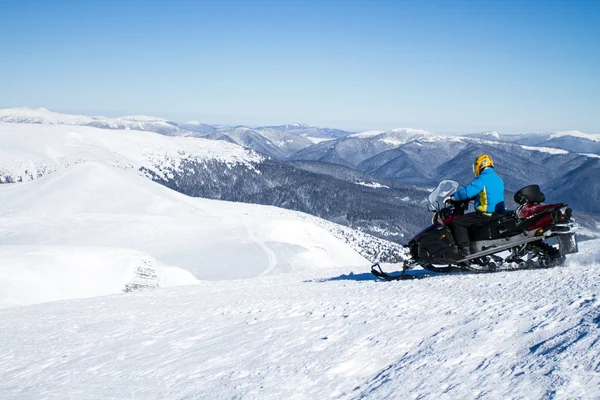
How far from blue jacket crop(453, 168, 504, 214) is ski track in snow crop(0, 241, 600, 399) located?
1465 millimetres

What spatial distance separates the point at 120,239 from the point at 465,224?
49.7 meters

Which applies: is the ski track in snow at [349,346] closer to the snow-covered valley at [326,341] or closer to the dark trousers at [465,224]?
the snow-covered valley at [326,341]

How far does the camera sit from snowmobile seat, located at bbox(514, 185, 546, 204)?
9094 millimetres

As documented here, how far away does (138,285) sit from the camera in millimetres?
27906

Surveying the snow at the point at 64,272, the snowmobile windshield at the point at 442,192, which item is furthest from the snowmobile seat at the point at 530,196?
the snow at the point at 64,272

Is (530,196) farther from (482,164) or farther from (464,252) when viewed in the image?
(464,252)

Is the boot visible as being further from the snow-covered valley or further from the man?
the snow-covered valley

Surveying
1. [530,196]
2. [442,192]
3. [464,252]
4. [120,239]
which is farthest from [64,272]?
[120,239]

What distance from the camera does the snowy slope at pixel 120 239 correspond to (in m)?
26.1

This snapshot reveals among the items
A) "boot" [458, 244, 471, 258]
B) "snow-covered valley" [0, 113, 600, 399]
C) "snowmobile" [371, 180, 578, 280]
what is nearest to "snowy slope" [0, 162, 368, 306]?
"snow-covered valley" [0, 113, 600, 399]

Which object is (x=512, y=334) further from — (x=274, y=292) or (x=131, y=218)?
(x=131, y=218)

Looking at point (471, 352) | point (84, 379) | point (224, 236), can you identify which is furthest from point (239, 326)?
point (224, 236)

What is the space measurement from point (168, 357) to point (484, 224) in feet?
22.5

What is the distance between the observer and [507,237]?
9.23 m
